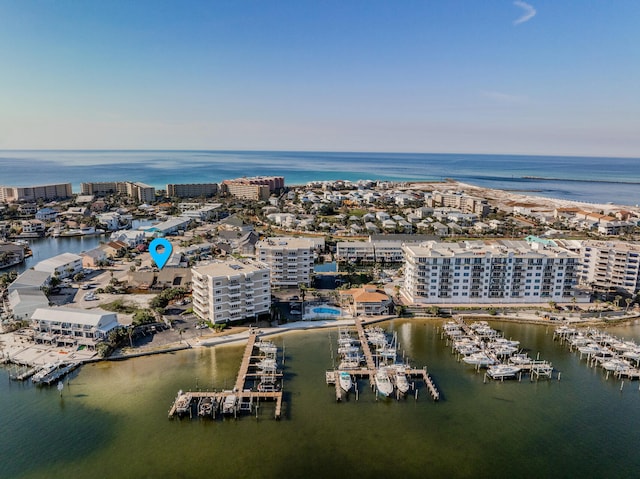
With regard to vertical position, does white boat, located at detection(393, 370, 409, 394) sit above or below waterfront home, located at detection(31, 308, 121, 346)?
below

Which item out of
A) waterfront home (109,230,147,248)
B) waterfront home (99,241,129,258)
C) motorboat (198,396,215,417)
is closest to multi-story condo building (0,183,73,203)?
waterfront home (109,230,147,248)

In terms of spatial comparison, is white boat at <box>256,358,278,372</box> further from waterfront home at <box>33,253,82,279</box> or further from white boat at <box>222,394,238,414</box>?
waterfront home at <box>33,253,82,279</box>

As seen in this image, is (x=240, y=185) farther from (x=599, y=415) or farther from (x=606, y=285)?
(x=599, y=415)

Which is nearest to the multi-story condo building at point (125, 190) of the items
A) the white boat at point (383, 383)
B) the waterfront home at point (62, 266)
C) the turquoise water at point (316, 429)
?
the waterfront home at point (62, 266)

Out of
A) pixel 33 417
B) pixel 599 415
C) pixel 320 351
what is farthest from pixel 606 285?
pixel 33 417

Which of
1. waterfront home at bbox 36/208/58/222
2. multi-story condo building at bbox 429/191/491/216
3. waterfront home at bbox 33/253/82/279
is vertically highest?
multi-story condo building at bbox 429/191/491/216

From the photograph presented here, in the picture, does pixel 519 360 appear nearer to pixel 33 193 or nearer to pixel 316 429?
pixel 316 429

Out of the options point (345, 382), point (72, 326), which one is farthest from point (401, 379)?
point (72, 326)
